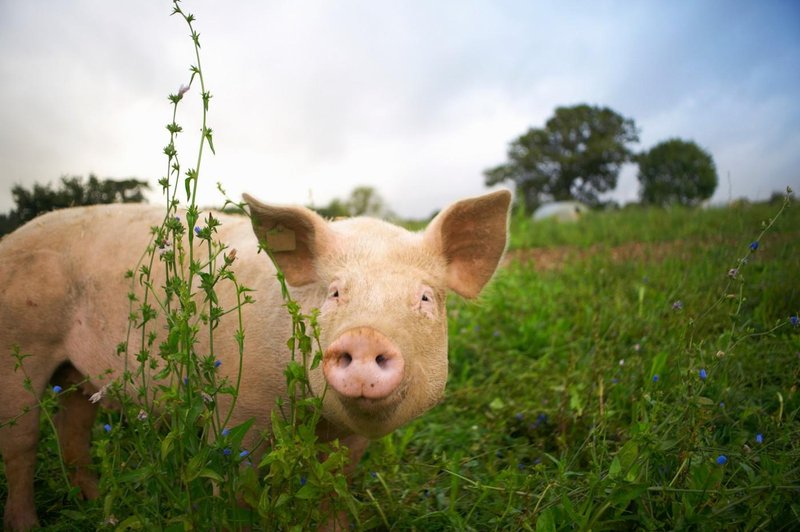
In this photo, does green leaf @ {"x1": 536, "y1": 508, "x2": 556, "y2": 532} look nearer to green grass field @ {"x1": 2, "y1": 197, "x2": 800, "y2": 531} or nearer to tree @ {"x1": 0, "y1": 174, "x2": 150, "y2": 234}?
green grass field @ {"x1": 2, "y1": 197, "x2": 800, "y2": 531}

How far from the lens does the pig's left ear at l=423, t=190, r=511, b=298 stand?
2.59 meters

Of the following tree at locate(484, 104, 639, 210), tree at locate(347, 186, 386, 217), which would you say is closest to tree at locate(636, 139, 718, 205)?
tree at locate(484, 104, 639, 210)

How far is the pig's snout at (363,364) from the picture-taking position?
1.69m

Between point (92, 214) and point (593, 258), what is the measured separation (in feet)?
19.5

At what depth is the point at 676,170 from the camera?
130 ft

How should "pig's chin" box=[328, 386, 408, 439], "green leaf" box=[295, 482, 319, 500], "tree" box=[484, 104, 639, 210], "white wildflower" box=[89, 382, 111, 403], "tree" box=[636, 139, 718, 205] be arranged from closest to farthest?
"green leaf" box=[295, 482, 319, 500], "white wildflower" box=[89, 382, 111, 403], "pig's chin" box=[328, 386, 408, 439], "tree" box=[636, 139, 718, 205], "tree" box=[484, 104, 639, 210]

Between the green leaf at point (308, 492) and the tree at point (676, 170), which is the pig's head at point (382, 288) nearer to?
the green leaf at point (308, 492)

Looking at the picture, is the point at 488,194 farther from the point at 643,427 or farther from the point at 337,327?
the point at 643,427

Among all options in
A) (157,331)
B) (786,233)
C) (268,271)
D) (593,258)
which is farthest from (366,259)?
(786,233)

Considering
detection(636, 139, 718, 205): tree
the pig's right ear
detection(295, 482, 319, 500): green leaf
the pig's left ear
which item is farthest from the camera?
detection(636, 139, 718, 205): tree

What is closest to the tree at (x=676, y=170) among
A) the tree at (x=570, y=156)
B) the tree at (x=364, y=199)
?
the tree at (x=570, y=156)

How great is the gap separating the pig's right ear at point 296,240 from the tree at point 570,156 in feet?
157

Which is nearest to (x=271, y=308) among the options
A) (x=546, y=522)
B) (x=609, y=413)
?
(x=546, y=522)

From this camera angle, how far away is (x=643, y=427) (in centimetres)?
170
